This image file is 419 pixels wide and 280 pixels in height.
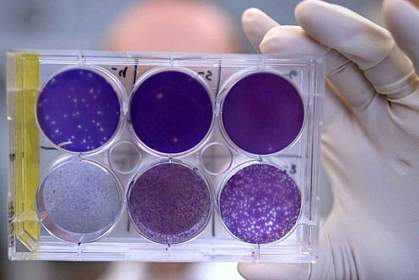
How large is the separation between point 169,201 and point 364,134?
32cm

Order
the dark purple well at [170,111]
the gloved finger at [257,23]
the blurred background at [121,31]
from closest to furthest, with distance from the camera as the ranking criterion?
the dark purple well at [170,111] < the gloved finger at [257,23] < the blurred background at [121,31]

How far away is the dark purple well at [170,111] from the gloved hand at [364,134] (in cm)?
14

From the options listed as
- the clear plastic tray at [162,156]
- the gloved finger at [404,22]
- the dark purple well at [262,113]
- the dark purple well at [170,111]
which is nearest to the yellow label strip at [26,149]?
the clear plastic tray at [162,156]

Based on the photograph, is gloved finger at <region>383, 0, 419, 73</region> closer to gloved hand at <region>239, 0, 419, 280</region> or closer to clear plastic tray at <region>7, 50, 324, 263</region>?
gloved hand at <region>239, 0, 419, 280</region>

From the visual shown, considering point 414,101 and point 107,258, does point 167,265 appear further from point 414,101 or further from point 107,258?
point 414,101

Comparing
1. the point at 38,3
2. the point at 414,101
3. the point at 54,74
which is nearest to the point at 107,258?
the point at 54,74

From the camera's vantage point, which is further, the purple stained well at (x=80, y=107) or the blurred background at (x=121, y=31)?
the blurred background at (x=121, y=31)

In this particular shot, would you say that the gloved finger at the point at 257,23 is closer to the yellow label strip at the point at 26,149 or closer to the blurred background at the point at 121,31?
the blurred background at the point at 121,31

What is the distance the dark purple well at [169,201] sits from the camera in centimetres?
63

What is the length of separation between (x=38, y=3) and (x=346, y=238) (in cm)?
75

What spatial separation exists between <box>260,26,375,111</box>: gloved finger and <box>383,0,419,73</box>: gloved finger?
7cm

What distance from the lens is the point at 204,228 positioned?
65 centimetres

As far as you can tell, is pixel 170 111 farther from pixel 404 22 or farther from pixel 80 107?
pixel 404 22

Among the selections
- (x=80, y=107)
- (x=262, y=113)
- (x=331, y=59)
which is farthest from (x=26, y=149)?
(x=331, y=59)
